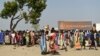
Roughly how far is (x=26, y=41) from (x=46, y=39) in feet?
30.0

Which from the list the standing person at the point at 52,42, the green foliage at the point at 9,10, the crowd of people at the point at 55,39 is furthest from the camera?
the green foliage at the point at 9,10

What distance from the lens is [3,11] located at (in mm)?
43625

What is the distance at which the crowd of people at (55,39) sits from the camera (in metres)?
20.2

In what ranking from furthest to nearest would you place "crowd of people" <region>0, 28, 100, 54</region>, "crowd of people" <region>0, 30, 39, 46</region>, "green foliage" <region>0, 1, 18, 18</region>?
"green foliage" <region>0, 1, 18, 18</region>, "crowd of people" <region>0, 30, 39, 46</region>, "crowd of people" <region>0, 28, 100, 54</region>

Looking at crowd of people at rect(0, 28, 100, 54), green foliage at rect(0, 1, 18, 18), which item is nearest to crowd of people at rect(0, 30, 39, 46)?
crowd of people at rect(0, 28, 100, 54)

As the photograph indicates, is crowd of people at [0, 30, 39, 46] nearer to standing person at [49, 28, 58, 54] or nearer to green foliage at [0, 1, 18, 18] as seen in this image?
standing person at [49, 28, 58, 54]

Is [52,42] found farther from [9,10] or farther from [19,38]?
[9,10]

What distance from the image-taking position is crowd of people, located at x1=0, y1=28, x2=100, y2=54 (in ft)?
66.3

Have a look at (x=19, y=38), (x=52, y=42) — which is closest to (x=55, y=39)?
(x=52, y=42)

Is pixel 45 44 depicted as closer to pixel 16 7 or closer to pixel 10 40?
pixel 10 40

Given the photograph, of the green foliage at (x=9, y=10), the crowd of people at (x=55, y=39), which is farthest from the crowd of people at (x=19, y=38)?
the green foliage at (x=9, y=10)

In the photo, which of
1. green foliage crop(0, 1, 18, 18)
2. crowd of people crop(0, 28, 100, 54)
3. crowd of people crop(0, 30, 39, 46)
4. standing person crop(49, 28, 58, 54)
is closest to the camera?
standing person crop(49, 28, 58, 54)

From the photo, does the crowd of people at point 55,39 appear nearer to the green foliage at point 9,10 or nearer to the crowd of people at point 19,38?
the crowd of people at point 19,38

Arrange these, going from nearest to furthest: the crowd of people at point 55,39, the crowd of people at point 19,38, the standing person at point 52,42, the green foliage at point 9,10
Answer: the standing person at point 52,42 → the crowd of people at point 55,39 → the crowd of people at point 19,38 → the green foliage at point 9,10
